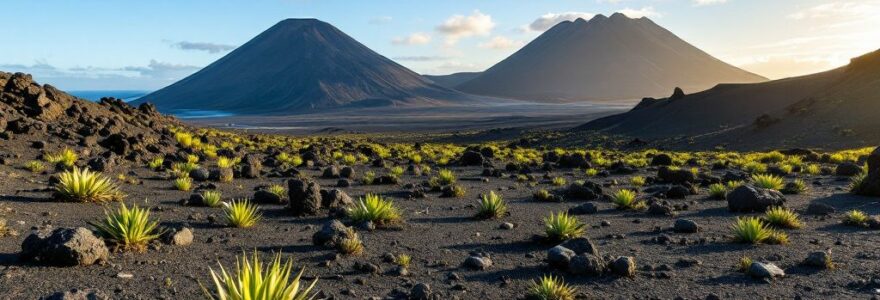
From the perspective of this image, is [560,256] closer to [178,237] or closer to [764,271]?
[764,271]

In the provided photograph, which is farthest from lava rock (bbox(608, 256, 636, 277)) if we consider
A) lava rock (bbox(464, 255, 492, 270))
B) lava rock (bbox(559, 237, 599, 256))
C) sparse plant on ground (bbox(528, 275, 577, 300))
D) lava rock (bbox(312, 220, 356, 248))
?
lava rock (bbox(312, 220, 356, 248))

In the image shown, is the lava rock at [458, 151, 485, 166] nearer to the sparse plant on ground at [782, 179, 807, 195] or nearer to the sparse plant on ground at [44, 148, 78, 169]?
the sparse plant on ground at [782, 179, 807, 195]

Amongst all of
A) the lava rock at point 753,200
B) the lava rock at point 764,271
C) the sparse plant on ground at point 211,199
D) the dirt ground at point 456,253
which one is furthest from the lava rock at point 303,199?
the lava rock at point 753,200

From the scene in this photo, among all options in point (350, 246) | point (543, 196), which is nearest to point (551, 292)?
point (350, 246)

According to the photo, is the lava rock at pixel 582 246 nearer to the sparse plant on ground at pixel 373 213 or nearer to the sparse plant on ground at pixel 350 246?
the sparse plant on ground at pixel 350 246

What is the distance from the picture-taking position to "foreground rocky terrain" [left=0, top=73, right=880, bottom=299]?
613cm

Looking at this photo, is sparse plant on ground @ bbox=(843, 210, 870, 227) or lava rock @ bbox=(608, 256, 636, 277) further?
sparse plant on ground @ bbox=(843, 210, 870, 227)

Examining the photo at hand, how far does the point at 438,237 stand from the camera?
28.8 feet

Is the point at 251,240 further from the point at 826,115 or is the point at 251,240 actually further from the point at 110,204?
the point at 826,115

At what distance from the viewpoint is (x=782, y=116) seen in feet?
144

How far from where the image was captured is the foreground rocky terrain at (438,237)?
20.1 feet

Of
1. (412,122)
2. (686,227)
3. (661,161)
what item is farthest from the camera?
(412,122)

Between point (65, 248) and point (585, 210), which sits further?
point (585, 210)

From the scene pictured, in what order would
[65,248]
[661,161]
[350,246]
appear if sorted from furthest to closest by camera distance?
[661,161] → [350,246] → [65,248]
